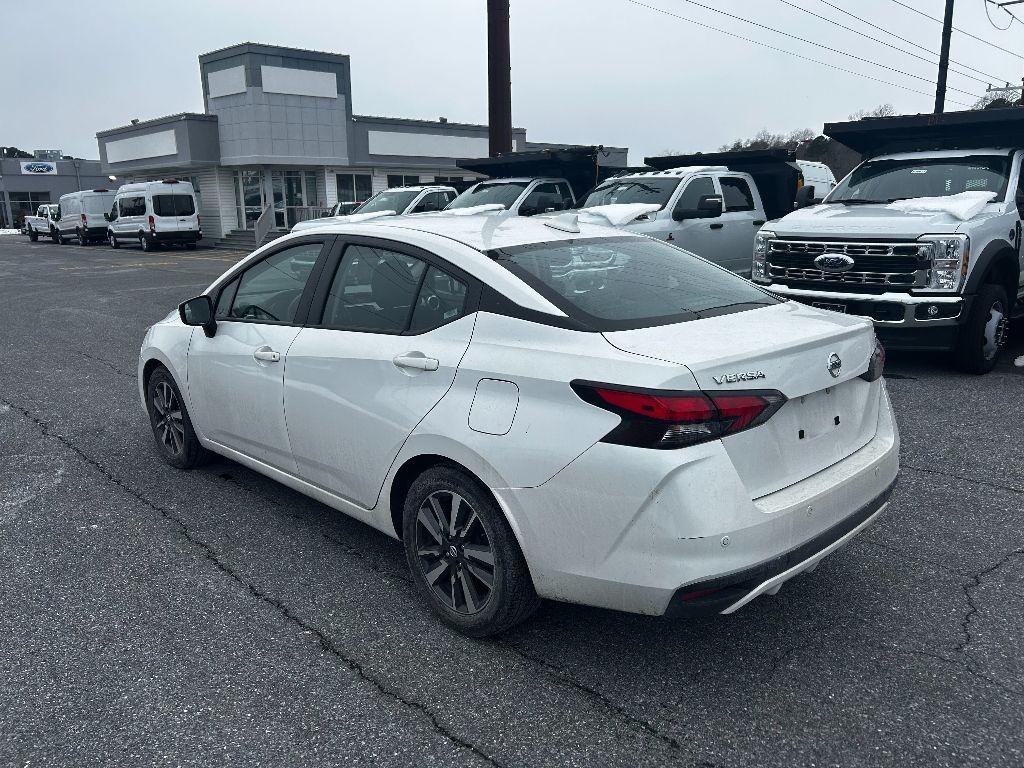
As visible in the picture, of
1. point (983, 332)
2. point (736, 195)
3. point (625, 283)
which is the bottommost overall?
point (983, 332)

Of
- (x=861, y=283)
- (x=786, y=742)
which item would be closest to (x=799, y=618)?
(x=786, y=742)

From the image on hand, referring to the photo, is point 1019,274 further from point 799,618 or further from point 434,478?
point 434,478

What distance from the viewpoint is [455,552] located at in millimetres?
3176

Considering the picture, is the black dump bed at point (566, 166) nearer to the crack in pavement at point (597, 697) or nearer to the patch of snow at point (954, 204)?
the patch of snow at point (954, 204)

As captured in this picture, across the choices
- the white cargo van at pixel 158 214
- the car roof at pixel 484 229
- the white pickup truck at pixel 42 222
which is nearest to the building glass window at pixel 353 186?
the white cargo van at pixel 158 214

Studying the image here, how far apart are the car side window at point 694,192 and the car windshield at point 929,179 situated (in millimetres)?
2342

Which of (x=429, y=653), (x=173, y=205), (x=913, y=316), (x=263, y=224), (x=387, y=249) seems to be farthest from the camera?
(x=263, y=224)

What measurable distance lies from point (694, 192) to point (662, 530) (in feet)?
30.5

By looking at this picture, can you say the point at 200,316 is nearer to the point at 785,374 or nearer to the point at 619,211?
the point at 785,374

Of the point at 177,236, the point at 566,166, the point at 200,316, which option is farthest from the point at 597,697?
the point at 177,236

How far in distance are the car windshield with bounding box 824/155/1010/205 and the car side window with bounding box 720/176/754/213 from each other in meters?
2.88

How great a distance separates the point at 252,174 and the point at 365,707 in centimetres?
3473

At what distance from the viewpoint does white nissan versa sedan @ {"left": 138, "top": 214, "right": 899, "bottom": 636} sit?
2602mm

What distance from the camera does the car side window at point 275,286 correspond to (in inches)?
161
